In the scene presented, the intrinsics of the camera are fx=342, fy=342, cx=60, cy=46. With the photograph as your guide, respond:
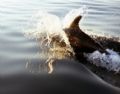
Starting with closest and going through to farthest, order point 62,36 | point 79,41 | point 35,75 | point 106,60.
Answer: point 35,75 → point 106,60 → point 79,41 → point 62,36

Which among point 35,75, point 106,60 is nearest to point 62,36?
point 106,60

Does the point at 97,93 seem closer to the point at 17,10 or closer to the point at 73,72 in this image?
the point at 73,72

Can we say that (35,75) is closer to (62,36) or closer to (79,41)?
(79,41)

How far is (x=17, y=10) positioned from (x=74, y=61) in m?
7.99

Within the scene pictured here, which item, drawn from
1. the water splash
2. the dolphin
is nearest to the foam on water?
the water splash

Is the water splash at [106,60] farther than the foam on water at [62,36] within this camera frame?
No

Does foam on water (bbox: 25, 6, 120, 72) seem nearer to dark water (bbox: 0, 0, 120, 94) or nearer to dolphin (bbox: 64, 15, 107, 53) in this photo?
dolphin (bbox: 64, 15, 107, 53)

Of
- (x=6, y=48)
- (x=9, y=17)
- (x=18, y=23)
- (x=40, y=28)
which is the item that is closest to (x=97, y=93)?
(x=6, y=48)

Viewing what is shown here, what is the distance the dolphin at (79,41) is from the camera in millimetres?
7988

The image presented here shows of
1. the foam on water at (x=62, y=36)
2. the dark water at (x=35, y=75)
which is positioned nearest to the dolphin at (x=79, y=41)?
the foam on water at (x=62, y=36)

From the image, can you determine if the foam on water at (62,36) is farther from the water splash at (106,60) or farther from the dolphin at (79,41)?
the dolphin at (79,41)

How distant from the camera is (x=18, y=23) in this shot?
11.4 meters

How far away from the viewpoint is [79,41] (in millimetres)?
8125

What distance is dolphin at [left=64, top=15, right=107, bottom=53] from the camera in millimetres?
7988
